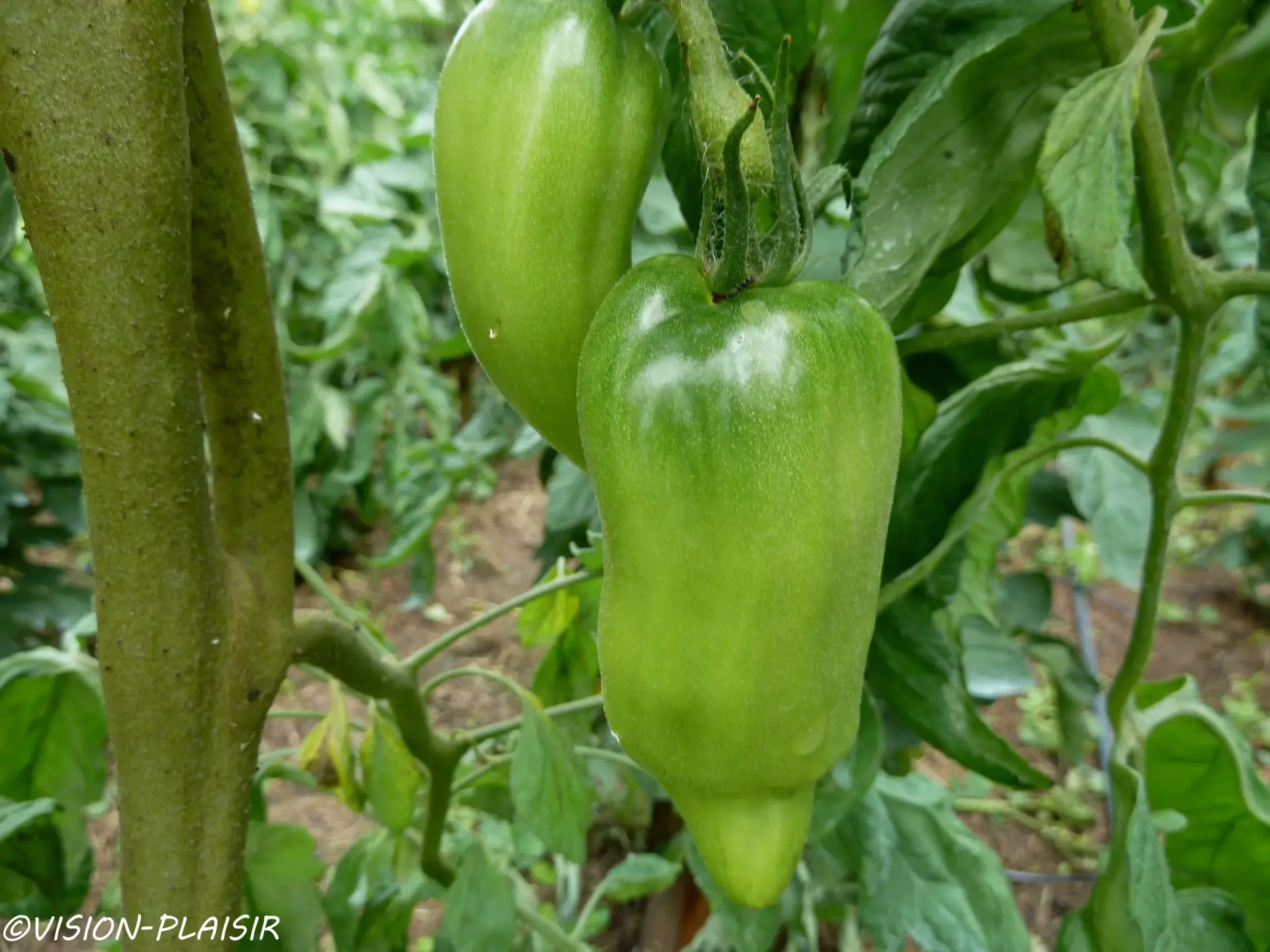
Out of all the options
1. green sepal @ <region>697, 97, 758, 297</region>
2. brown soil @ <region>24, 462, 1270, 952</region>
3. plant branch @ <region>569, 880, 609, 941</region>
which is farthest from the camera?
brown soil @ <region>24, 462, 1270, 952</region>

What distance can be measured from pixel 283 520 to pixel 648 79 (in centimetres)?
22

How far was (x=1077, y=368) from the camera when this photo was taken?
525 mm

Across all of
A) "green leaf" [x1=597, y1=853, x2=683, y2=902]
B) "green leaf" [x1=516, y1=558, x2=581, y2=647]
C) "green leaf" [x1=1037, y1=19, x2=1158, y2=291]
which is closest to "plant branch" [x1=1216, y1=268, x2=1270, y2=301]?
"green leaf" [x1=1037, y1=19, x2=1158, y2=291]

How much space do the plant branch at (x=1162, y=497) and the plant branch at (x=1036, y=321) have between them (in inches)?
1.1

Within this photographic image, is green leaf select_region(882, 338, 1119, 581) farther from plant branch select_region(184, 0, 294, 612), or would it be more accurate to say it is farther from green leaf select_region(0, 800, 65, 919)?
green leaf select_region(0, 800, 65, 919)

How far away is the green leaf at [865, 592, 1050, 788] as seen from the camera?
492 millimetres

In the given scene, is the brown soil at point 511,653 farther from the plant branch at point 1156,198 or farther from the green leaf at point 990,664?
the plant branch at point 1156,198

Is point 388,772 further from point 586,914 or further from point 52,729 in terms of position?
point 586,914

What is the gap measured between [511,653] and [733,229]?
155 cm

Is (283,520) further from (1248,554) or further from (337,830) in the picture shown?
(1248,554)

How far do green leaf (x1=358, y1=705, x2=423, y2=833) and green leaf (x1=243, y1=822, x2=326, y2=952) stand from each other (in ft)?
0.15

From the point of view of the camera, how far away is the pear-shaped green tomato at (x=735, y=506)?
0.28m

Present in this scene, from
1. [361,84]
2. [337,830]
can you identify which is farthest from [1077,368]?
[361,84]

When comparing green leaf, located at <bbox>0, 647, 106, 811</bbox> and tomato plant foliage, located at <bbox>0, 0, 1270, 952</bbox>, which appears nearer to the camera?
tomato plant foliage, located at <bbox>0, 0, 1270, 952</bbox>
